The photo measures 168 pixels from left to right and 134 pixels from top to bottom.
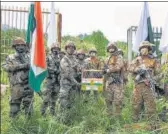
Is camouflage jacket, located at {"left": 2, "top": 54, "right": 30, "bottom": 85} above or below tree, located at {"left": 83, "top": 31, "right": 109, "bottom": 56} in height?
below

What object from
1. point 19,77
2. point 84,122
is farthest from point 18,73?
point 84,122

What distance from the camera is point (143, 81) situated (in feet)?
30.9

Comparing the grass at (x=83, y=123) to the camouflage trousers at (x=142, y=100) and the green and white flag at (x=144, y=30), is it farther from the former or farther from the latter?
the green and white flag at (x=144, y=30)

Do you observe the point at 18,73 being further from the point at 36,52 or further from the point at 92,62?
the point at 92,62

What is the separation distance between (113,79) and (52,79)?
1.38 meters

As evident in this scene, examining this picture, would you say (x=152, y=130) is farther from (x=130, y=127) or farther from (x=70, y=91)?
(x=70, y=91)

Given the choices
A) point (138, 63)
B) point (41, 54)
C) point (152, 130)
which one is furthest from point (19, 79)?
point (152, 130)

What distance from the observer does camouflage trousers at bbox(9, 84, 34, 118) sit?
966cm

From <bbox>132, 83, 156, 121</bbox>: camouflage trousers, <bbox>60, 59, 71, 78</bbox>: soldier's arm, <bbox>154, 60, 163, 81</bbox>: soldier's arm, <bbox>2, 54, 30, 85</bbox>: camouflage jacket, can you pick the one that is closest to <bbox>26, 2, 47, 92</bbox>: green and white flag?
<bbox>2, 54, 30, 85</bbox>: camouflage jacket

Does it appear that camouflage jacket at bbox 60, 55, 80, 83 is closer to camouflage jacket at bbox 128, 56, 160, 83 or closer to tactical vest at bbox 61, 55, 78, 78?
tactical vest at bbox 61, 55, 78, 78

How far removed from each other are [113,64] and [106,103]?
0.79 m

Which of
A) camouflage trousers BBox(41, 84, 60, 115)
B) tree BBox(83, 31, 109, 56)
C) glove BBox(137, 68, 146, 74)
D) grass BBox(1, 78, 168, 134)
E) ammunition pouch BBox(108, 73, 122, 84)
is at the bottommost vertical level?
grass BBox(1, 78, 168, 134)

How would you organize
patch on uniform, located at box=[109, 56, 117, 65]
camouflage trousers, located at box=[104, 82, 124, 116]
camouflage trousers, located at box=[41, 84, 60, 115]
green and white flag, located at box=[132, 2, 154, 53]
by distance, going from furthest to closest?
green and white flag, located at box=[132, 2, 154, 53] → camouflage trousers, located at box=[41, 84, 60, 115] → patch on uniform, located at box=[109, 56, 117, 65] → camouflage trousers, located at box=[104, 82, 124, 116]

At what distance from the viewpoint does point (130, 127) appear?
326 inches
